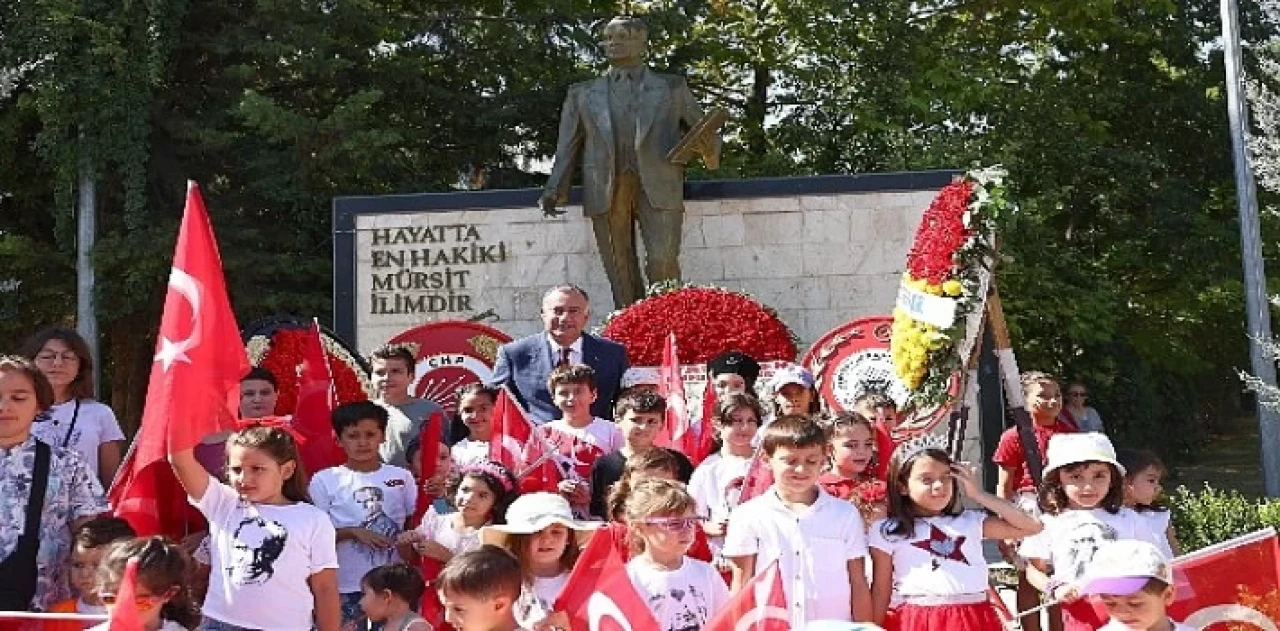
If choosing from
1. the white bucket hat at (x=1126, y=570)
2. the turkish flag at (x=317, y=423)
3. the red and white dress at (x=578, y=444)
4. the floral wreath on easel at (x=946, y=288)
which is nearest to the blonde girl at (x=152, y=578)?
the turkish flag at (x=317, y=423)

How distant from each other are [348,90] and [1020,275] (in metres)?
7.71

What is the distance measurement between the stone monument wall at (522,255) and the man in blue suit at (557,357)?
567 cm

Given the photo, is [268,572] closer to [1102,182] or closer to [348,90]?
[348,90]

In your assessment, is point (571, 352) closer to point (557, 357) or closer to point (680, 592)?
point (557, 357)

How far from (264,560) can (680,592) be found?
1.26 meters

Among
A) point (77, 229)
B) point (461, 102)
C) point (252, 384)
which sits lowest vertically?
point (252, 384)

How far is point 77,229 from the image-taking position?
17.1 m

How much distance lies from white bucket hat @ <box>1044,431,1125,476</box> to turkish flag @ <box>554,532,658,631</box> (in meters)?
1.88

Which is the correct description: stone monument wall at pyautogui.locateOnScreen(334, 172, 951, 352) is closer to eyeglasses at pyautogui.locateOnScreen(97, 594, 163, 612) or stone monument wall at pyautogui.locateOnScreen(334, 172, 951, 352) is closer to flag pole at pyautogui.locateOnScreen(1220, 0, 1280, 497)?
flag pole at pyautogui.locateOnScreen(1220, 0, 1280, 497)

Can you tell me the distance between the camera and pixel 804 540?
5324 millimetres

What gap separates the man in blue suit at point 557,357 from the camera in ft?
25.8

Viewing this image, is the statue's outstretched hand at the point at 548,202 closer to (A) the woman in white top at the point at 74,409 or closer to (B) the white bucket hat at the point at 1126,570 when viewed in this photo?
(A) the woman in white top at the point at 74,409

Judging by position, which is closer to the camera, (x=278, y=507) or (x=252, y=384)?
(x=278, y=507)

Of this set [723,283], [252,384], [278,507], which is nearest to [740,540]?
[278,507]
